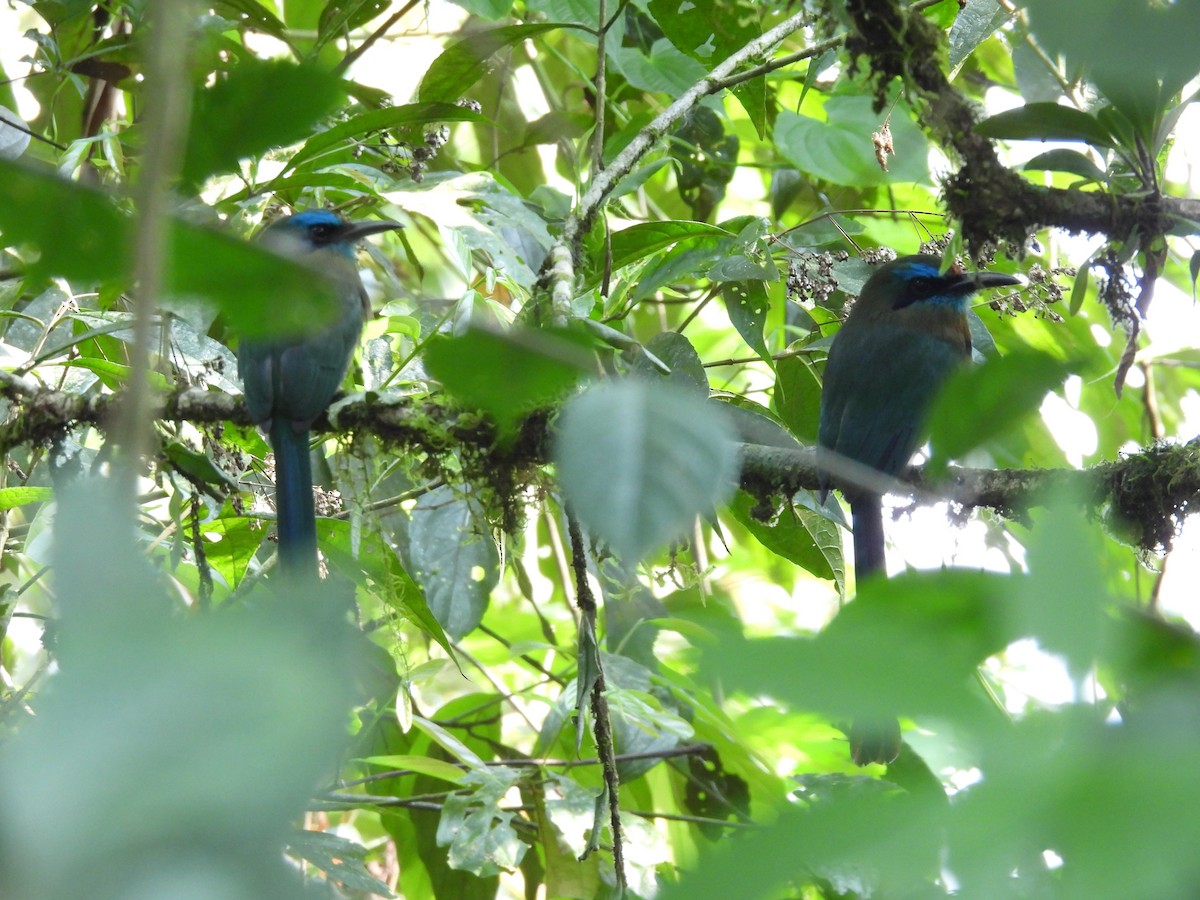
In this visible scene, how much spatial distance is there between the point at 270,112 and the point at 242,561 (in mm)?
2753

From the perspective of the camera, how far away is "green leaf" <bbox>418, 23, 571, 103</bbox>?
3438 mm

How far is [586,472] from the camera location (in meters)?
0.63

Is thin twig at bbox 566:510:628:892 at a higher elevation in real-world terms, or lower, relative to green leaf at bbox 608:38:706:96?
lower

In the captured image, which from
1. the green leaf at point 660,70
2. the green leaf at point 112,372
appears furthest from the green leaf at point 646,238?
the green leaf at point 112,372

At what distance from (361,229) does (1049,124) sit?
7.66 feet

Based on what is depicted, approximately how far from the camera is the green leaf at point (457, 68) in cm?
344

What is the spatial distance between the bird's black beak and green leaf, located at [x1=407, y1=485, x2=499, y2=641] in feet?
3.07

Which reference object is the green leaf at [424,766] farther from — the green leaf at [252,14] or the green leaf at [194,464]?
the green leaf at [252,14]

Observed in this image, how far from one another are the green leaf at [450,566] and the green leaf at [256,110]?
295 centimetres

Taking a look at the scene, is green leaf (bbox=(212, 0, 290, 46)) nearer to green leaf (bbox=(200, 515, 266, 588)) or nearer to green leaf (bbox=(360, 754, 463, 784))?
green leaf (bbox=(200, 515, 266, 588))

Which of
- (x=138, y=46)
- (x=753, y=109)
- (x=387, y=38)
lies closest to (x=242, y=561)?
(x=138, y=46)

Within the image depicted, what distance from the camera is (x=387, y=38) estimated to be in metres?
4.50

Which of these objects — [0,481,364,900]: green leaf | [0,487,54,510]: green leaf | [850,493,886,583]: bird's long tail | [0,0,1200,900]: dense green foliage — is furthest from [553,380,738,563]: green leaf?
[850,493,886,583]: bird's long tail

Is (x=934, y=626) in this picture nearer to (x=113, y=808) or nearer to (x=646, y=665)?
(x=113, y=808)
